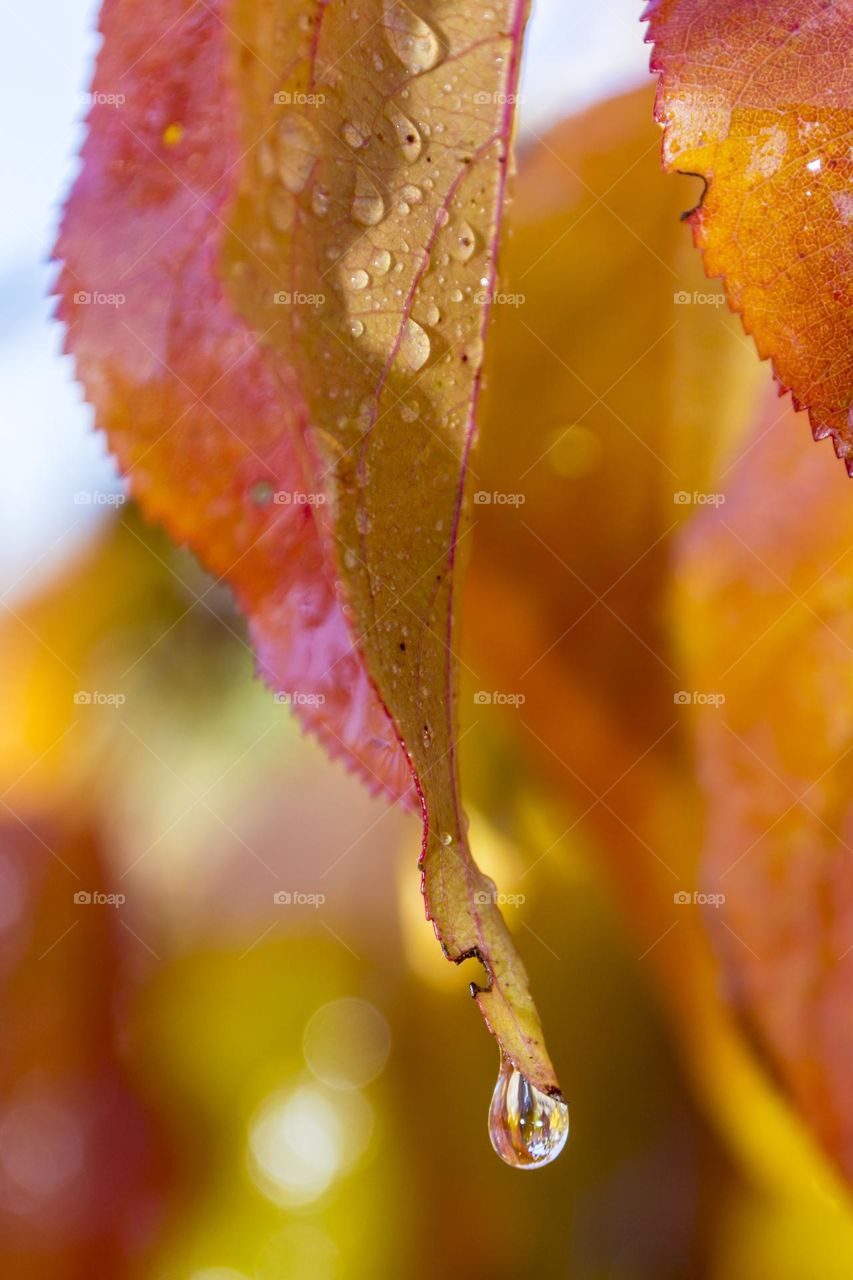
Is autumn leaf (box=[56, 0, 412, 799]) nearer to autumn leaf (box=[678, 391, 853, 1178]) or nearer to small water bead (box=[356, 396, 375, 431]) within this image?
small water bead (box=[356, 396, 375, 431])

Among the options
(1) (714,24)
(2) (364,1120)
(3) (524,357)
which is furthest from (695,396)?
(2) (364,1120)

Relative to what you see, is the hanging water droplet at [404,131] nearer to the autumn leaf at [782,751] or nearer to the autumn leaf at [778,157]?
the autumn leaf at [778,157]

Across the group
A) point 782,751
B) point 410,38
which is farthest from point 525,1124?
point 410,38

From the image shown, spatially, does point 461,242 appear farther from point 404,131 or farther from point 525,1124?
point 525,1124

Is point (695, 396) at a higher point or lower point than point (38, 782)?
higher

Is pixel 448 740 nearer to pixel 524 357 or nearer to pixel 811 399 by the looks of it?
pixel 811 399

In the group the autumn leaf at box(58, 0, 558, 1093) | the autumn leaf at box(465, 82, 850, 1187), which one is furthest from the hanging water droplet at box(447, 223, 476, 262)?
the autumn leaf at box(465, 82, 850, 1187)

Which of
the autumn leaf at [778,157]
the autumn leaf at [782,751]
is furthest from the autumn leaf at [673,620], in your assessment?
the autumn leaf at [778,157]
